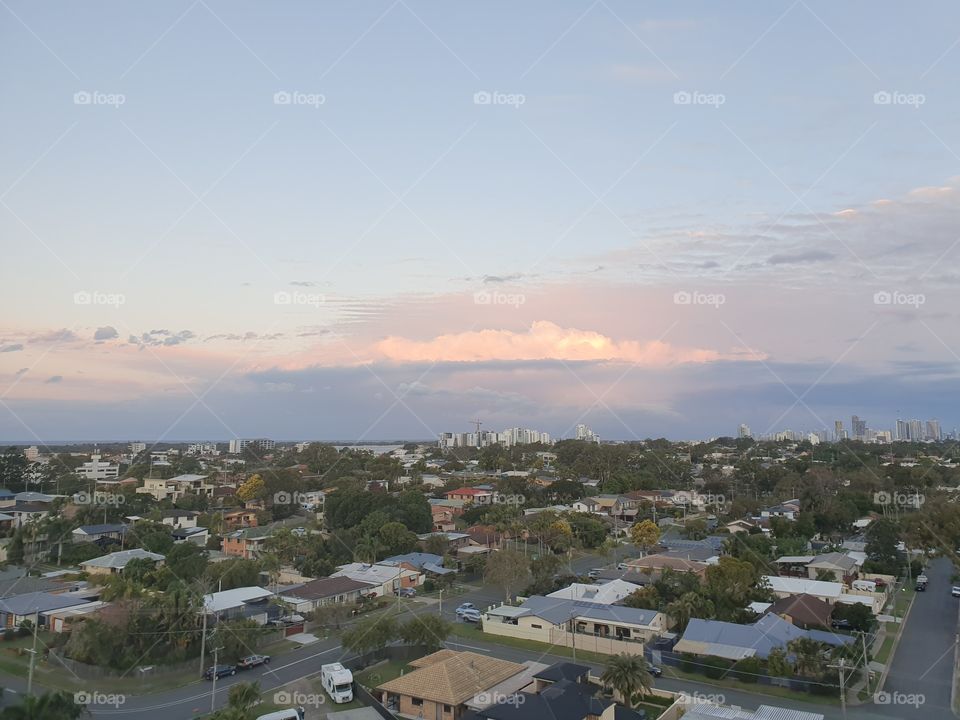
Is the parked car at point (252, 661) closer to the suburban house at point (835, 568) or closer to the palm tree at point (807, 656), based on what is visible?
the palm tree at point (807, 656)

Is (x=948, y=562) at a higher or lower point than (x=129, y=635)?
lower

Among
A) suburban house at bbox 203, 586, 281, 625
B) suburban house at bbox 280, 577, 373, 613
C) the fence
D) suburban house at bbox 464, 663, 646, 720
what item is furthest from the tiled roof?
suburban house at bbox 280, 577, 373, 613

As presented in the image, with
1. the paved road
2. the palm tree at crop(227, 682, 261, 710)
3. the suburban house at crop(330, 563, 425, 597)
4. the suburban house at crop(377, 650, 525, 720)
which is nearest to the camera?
the palm tree at crop(227, 682, 261, 710)

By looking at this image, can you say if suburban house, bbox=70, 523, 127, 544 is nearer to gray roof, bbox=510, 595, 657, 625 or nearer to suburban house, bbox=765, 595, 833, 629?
gray roof, bbox=510, 595, 657, 625

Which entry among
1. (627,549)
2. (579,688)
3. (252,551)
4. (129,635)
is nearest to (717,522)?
(627,549)

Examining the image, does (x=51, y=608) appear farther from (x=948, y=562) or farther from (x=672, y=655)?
(x=948, y=562)

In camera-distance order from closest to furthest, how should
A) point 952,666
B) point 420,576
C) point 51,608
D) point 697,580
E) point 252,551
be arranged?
point 952,666 < point 51,608 < point 697,580 < point 420,576 < point 252,551

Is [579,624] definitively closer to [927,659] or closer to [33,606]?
[927,659]
